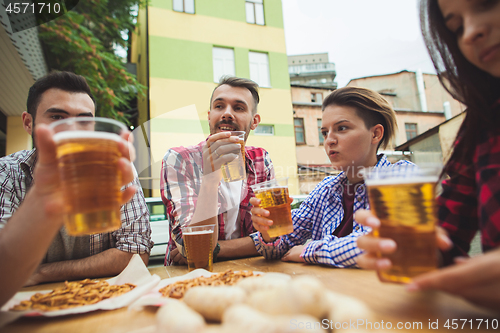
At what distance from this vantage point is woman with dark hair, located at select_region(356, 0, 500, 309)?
28.4 inches

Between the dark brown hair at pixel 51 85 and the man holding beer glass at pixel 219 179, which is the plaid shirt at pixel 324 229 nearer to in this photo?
the man holding beer glass at pixel 219 179

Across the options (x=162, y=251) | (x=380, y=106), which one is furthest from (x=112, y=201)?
(x=162, y=251)

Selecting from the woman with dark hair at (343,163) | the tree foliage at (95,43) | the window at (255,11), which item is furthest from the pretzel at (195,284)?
the window at (255,11)

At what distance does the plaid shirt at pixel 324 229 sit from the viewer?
1.65 m

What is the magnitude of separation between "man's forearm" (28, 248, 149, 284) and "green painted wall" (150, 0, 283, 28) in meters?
12.7

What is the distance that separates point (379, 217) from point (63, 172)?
3.23 ft

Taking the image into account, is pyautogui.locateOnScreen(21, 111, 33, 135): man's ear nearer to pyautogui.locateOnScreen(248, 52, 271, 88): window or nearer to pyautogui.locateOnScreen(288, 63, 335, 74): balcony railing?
pyautogui.locateOnScreen(248, 52, 271, 88): window

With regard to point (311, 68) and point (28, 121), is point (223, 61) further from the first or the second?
point (311, 68)

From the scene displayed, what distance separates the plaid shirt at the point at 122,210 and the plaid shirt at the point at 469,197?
1.87m

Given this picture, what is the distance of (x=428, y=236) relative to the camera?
2.91 feet

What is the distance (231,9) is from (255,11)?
4.34ft

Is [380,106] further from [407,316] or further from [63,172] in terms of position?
[63,172]

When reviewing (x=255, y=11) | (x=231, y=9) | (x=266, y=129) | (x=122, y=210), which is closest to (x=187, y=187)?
(x=122, y=210)

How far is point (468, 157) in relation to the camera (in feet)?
4.07
